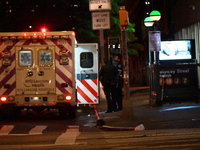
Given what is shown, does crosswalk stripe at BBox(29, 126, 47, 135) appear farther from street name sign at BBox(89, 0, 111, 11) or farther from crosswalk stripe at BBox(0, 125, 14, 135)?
street name sign at BBox(89, 0, 111, 11)

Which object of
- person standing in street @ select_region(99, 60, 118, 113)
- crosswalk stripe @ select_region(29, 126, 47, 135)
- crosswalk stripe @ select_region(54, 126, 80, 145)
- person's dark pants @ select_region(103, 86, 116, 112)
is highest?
person standing in street @ select_region(99, 60, 118, 113)

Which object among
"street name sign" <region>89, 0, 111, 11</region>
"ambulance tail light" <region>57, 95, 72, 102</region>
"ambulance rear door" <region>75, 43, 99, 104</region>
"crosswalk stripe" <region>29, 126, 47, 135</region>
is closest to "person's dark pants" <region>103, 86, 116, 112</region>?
"ambulance rear door" <region>75, 43, 99, 104</region>

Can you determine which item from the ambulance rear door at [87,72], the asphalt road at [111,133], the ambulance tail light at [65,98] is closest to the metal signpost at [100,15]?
the ambulance rear door at [87,72]

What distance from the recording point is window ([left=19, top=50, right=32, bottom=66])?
13938 mm

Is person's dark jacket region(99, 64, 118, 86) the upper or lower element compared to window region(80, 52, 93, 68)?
lower

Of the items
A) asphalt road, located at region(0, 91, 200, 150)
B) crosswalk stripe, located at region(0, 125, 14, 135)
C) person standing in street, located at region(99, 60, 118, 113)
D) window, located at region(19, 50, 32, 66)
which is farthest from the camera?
person standing in street, located at region(99, 60, 118, 113)

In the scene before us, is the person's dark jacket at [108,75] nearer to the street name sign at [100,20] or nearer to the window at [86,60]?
the window at [86,60]

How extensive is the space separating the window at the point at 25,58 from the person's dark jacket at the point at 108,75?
2.93 metres

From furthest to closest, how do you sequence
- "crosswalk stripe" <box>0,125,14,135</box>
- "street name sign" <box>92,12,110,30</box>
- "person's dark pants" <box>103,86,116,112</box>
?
"person's dark pants" <box>103,86,116,112</box> → "street name sign" <box>92,12,110,30</box> → "crosswalk stripe" <box>0,125,14,135</box>

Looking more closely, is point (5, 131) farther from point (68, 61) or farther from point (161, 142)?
point (161, 142)

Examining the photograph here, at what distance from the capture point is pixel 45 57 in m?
14.0

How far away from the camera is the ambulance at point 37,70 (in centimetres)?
1384

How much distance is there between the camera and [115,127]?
11.6 meters

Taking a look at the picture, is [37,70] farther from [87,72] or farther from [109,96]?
[109,96]
